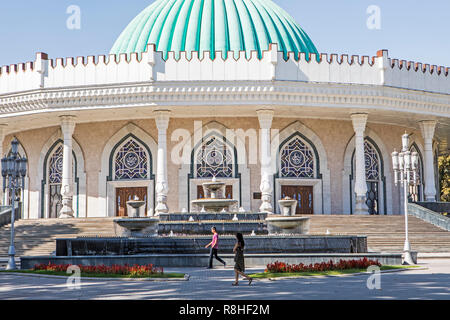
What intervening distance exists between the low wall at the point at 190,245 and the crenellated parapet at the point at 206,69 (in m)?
10.4

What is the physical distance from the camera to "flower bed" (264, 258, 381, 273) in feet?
42.4

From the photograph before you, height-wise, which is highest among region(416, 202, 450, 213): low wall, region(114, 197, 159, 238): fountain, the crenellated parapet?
the crenellated parapet

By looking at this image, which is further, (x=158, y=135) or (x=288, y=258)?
(x=158, y=135)

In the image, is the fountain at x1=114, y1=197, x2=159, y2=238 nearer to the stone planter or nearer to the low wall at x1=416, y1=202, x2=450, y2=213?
the stone planter

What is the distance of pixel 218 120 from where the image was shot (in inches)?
1117

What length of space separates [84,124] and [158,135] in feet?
15.8

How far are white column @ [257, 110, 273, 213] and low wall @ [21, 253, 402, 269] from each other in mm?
10191

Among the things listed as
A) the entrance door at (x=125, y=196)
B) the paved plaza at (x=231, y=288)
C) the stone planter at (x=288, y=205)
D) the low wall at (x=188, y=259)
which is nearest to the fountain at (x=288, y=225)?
the low wall at (x=188, y=259)

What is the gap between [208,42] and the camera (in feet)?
102

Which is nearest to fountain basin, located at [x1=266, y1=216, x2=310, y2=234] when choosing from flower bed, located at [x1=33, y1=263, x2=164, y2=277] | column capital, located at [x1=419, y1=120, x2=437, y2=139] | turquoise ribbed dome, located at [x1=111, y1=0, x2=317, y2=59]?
flower bed, located at [x1=33, y1=263, x2=164, y2=277]

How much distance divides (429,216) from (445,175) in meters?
20.1

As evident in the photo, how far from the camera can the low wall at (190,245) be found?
15938 mm
